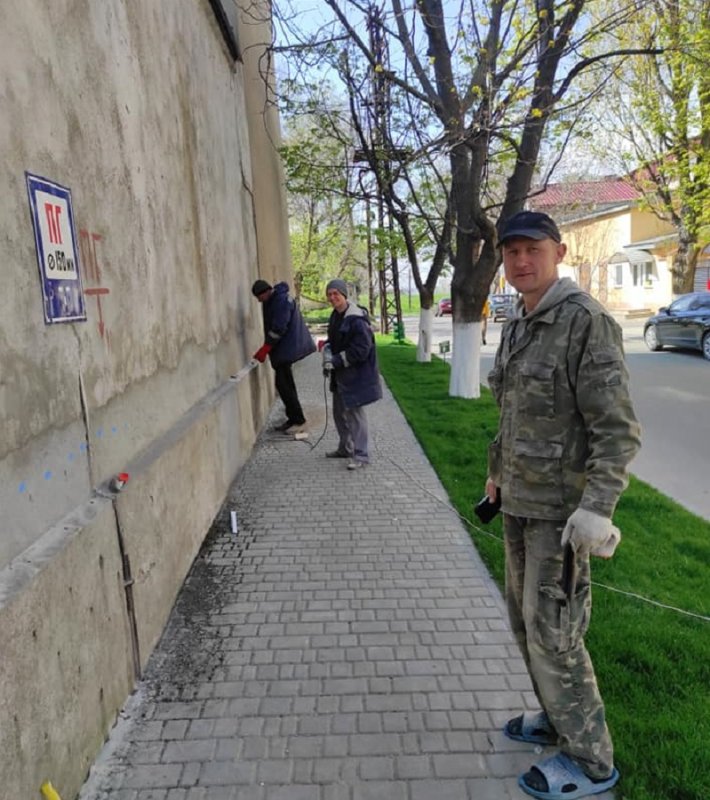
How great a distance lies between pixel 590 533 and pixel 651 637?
5.50ft

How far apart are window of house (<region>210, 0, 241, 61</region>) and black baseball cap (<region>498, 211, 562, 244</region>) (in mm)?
5702

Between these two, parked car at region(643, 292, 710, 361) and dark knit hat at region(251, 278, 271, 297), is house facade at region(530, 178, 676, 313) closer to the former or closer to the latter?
parked car at region(643, 292, 710, 361)

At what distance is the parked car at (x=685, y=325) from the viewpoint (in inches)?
593

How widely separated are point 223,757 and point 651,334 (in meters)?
17.4

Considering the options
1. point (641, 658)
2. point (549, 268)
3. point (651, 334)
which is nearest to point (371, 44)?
point (549, 268)

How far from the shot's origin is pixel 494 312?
3638 centimetres

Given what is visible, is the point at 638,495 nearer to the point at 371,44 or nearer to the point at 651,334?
the point at 371,44

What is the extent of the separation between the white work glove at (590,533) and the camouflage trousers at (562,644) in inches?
4.4

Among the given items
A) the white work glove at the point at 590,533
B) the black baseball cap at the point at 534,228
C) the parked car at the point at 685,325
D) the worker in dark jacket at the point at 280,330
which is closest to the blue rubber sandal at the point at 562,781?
the white work glove at the point at 590,533

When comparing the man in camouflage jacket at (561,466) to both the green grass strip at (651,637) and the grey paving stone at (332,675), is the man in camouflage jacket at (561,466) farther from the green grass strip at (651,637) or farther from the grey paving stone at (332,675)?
the grey paving stone at (332,675)

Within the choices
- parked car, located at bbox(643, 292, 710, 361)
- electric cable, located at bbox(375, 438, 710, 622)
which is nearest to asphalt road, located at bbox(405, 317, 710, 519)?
parked car, located at bbox(643, 292, 710, 361)

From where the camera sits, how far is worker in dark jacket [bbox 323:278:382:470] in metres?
6.51

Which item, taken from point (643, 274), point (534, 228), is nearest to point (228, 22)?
point (534, 228)

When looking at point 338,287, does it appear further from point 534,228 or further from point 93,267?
point 534,228
